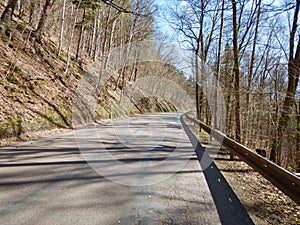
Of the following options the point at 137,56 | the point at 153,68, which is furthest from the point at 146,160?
the point at 153,68

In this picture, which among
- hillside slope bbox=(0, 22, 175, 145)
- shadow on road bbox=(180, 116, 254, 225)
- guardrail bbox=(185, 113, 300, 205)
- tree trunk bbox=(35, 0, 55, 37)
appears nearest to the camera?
shadow on road bbox=(180, 116, 254, 225)

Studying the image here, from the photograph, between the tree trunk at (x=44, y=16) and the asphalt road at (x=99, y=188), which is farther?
the tree trunk at (x=44, y=16)

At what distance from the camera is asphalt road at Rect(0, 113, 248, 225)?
3092mm

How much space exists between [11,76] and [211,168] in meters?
10.2

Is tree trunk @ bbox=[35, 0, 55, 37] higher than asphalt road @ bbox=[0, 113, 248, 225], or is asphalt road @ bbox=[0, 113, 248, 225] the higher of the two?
tree trunk @ bbox=[35, 0, 55, 37]

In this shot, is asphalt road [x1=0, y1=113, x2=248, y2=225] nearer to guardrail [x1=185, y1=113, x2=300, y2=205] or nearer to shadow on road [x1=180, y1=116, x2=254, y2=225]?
shadow on road [x1=180, y1=116, x2=254, y2=225]

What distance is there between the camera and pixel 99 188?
4043 mm

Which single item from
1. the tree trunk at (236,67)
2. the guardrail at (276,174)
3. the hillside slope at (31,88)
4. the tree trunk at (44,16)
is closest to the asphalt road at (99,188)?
the guardrail at (276,174)

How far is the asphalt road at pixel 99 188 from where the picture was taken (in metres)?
3.09

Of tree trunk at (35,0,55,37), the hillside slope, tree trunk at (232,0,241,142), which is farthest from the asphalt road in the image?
tree trunk at (35,0,55,37)

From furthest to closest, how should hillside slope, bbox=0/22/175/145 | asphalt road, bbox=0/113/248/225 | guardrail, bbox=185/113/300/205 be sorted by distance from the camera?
hillside slope, bbox=0/22/175/145
guardrail, bbox=185/113/300/205
asphalt road, bbox=0/113/248/225

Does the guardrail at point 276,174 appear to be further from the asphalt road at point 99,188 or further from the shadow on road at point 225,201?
the asphalt road at point 99,188

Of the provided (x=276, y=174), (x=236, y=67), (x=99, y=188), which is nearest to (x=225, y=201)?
(x=276, y=174)

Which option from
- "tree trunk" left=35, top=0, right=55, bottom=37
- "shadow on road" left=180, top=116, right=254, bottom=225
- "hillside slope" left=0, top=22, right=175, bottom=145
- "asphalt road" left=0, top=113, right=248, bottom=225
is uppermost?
"tree trunk" left=35, top=0, right=55, bottom=37
